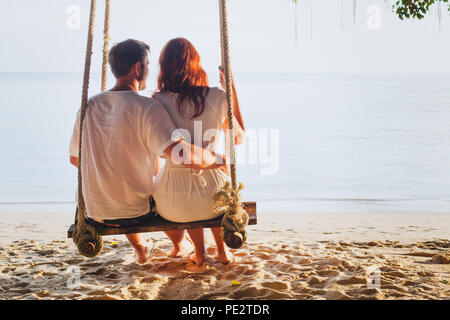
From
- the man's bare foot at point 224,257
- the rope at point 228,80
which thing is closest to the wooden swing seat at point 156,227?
the rope at point 228,80

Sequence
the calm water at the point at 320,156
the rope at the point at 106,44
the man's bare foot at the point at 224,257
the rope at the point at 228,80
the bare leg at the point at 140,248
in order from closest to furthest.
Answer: the rope at the point at 228,80, the rope at the point at 106,44, the bare leg at the point at 140,248, the man's bare foot at the point at 224,257, the calm water at the point at 320,156

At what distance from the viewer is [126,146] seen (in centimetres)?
210

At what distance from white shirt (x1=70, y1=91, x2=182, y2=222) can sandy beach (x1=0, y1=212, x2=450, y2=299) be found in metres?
0.44

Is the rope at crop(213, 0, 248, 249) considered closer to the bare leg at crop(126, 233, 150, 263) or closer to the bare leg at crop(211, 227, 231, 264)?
the bare leg at crop(211, 227, 231, 264)

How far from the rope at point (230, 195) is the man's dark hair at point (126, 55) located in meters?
0.38

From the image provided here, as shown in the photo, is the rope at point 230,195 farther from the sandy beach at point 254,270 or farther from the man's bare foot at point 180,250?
the man's bare foot at point 180,250

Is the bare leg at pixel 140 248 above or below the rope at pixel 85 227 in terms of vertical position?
below

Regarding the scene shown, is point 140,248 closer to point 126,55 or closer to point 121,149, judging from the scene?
point 121,149

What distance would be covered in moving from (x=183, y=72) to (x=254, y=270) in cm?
113

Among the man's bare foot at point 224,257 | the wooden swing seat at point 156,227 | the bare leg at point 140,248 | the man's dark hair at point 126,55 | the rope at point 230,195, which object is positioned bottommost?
the man's bare foot at point 224,257

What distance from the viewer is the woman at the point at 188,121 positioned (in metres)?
2.15

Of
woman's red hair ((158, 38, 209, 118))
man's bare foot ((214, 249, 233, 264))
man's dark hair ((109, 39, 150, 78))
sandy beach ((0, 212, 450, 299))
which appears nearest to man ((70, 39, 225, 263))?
man's dark hair ((109, 39, 150, 78))
